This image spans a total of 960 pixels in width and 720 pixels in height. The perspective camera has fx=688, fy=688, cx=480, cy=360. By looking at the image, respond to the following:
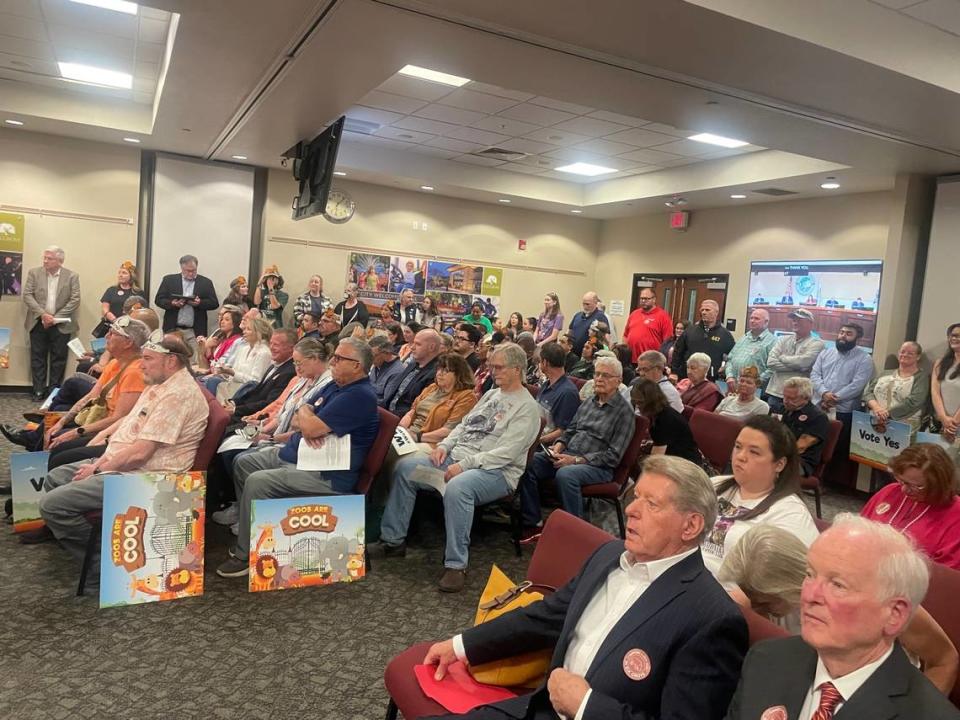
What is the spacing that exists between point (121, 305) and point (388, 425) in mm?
6309

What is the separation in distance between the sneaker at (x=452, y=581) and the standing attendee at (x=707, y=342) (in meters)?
4.75

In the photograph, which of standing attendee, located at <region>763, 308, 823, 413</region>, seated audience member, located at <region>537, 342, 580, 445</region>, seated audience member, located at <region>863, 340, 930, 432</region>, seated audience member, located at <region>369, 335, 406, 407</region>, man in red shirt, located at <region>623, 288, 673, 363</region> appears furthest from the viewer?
man in red shirt, located at <region>623, 288, 673, 363</region>

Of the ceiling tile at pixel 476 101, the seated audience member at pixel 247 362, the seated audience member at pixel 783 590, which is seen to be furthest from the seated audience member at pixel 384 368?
the seated audience member at pixel 783 590

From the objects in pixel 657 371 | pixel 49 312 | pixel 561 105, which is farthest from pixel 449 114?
pixel 49 312

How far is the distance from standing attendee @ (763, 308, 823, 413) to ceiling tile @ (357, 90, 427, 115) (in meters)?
4.32

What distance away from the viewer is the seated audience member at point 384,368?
17.3ft

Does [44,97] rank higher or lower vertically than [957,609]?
higher

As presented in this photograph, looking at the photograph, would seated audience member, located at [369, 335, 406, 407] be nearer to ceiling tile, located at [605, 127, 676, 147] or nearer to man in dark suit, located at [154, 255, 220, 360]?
ceiling tile, located at [605, 127, 676, 147]

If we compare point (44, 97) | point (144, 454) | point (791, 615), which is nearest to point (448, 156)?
point (44, 97)

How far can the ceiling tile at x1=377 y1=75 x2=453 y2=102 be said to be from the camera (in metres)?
6.08

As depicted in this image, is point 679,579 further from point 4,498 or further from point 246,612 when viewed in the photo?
point 4,498

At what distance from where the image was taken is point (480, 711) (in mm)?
1703

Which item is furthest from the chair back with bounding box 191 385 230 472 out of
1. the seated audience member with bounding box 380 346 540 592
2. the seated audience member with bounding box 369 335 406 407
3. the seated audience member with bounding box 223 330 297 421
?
the seated audience member with bounding box 369 335 406 407

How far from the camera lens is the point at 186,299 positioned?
8555 millimetres
